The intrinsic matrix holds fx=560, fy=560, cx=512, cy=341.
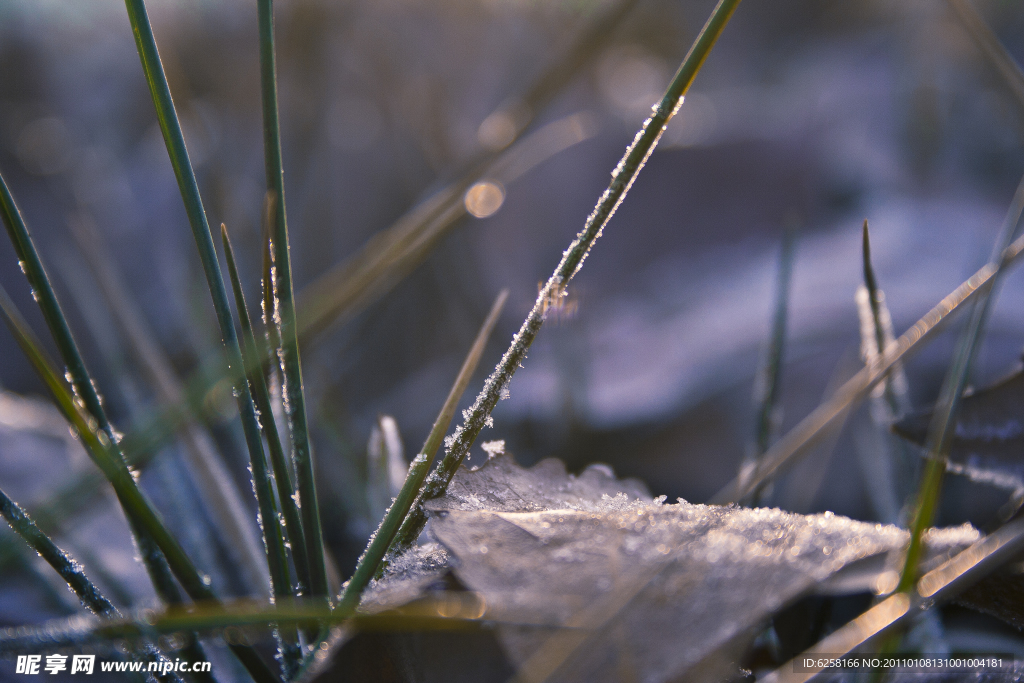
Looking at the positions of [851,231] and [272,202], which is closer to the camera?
[272,202]

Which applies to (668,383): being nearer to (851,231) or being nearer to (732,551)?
(851,231)

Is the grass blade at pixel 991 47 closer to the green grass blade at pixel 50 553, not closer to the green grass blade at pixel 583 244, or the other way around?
the green grass blade at pixel 583 244

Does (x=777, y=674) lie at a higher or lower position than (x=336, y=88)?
lower

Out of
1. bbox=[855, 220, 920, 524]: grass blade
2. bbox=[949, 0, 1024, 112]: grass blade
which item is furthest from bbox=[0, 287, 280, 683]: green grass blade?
bbox=[949, 0, 1024, 112]: grass blade

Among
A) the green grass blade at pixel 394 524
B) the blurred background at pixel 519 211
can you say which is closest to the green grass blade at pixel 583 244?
the green grass blade at pixel 394 524

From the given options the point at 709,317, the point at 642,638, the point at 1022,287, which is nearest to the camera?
the point at 642,638

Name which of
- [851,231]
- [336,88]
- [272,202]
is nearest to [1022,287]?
[851,231]

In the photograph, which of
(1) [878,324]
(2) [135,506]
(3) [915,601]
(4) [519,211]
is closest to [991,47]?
(1) [878,324]

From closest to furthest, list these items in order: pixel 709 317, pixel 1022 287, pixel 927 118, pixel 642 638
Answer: pixel 642 638
pixel 1022 287
pixel 709 317
pixel 927 118
